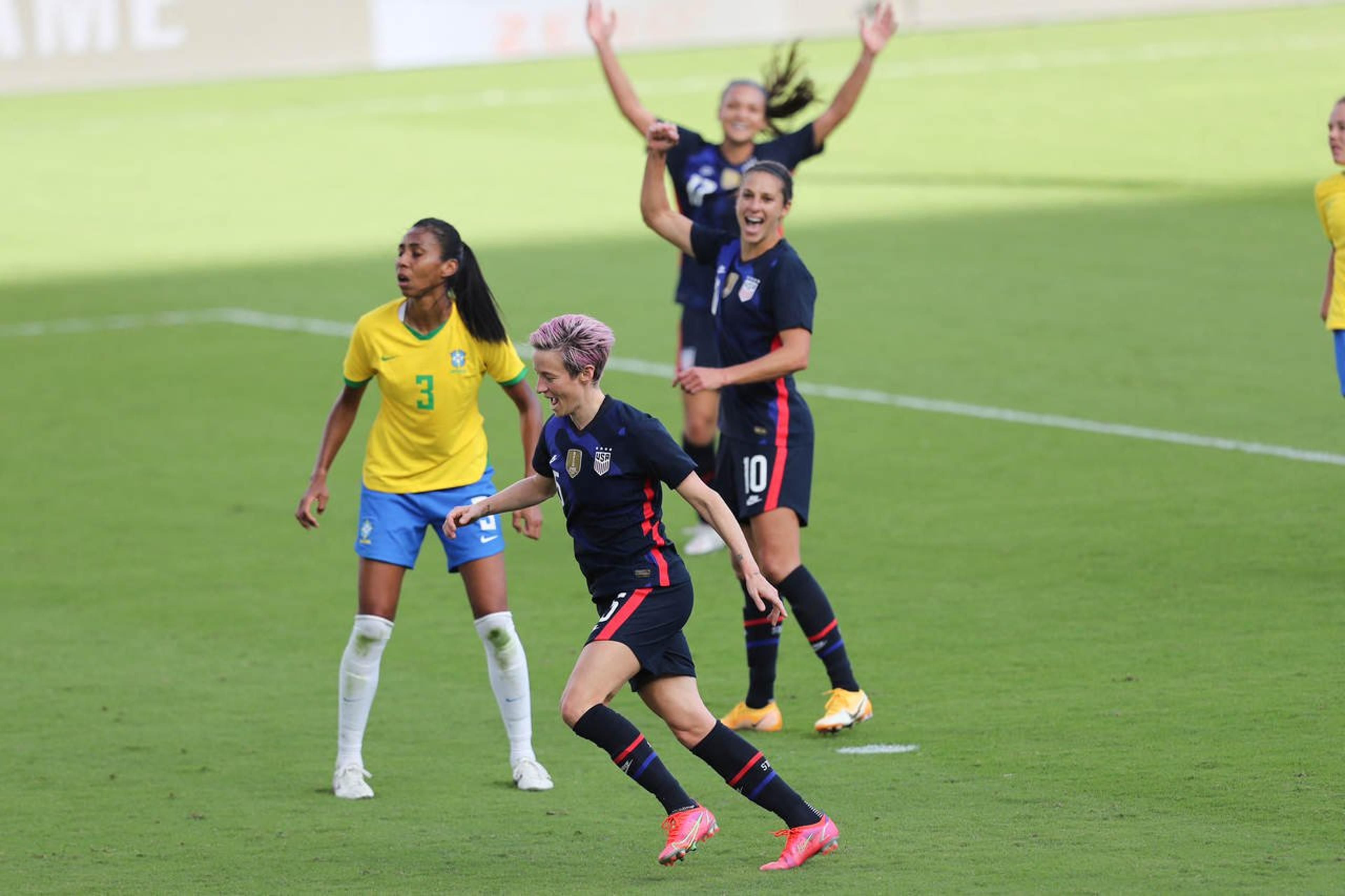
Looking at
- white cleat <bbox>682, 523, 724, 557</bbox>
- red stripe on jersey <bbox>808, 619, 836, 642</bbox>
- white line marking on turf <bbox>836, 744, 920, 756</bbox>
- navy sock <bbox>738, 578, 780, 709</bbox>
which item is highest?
red stripe on jersey <bbox>808, 619, 836, 642</bbox>

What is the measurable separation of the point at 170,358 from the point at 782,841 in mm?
12529

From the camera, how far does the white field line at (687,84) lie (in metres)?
35.9

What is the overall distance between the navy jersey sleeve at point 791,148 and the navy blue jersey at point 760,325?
2568mm

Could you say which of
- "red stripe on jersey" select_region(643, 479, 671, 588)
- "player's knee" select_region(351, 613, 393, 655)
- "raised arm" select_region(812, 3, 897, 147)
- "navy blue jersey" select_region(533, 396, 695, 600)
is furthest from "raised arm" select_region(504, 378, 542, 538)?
"raised arm" select_region(812, 3, 897, 147)

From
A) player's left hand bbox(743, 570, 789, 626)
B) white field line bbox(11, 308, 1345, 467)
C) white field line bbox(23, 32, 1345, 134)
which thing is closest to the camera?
player's left hand bbox(743, 570, 789, 626)

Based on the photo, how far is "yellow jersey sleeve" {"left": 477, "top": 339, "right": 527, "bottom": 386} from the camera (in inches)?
341

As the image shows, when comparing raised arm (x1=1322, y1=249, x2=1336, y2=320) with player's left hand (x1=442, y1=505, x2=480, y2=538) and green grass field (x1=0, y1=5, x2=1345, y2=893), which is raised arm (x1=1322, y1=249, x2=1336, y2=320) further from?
player's left hand (x1=442, y1=505, x2=480, y2=538)

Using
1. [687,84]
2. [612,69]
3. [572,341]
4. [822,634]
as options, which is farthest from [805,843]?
[687,84]

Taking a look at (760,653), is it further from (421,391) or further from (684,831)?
(684,831)

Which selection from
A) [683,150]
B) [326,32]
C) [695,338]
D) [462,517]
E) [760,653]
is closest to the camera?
[462,517]

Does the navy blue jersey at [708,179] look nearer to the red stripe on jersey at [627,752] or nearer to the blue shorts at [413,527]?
the blue shorts at [413,527]

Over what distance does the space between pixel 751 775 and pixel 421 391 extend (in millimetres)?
2280

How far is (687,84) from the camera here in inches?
1469

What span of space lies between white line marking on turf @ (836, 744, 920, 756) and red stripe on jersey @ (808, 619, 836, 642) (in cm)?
47
